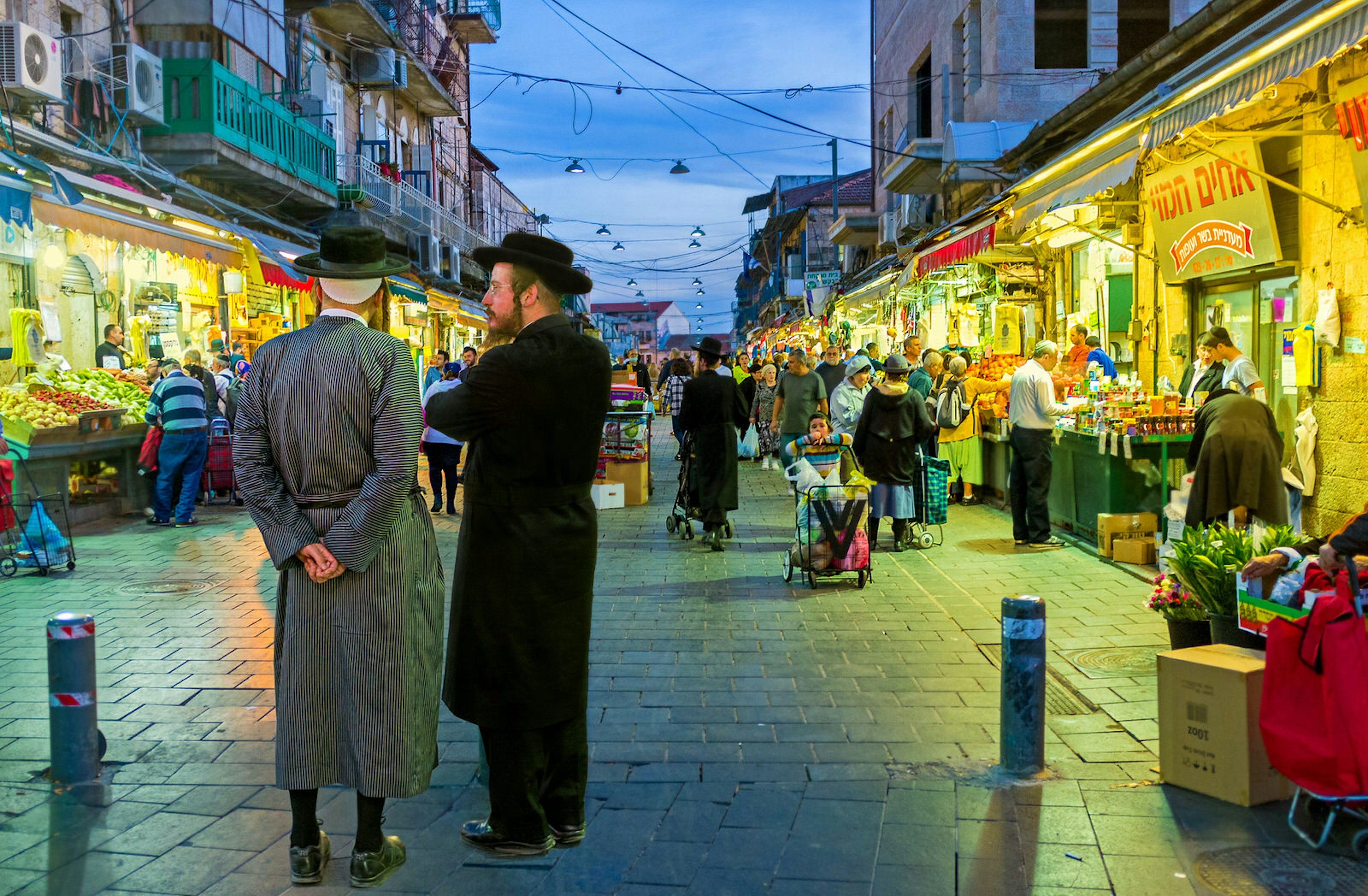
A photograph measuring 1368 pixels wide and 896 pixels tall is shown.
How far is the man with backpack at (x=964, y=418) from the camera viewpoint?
12680 millimetres

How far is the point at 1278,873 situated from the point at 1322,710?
55cm

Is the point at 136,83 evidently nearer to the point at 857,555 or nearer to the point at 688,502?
the point at 688,502

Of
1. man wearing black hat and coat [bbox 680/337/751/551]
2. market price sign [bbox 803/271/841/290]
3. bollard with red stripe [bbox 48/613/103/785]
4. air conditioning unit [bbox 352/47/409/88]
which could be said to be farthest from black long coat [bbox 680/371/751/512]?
market price sign [bbox 803/271/841/290]

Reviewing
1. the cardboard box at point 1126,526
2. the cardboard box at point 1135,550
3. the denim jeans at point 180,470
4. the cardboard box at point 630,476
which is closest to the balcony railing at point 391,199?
the cardboard box at point 630,476

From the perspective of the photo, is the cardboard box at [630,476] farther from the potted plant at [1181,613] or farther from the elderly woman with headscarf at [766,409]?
the potted plant at [1181,613]

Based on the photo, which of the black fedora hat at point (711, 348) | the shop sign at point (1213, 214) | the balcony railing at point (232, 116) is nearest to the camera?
the shop sign at point (1213, 214)

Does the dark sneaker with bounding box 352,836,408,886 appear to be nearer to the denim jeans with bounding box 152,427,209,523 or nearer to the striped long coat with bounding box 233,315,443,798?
the striped long coat with bounding box 233,315,443,798

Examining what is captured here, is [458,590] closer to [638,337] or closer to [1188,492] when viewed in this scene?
[1188,492]

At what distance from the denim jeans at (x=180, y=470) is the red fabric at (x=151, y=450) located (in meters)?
0.13

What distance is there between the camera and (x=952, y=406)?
12.7 m

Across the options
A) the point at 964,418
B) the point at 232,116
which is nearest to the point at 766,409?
the point at 964,418

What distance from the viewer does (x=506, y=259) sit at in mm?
3791

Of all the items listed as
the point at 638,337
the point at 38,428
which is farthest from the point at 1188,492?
the point at 638,337

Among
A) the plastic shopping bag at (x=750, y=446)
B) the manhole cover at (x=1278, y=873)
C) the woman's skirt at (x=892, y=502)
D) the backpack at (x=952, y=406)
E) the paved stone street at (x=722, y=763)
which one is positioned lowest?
the manhole cover at (x=1278, y=873)
